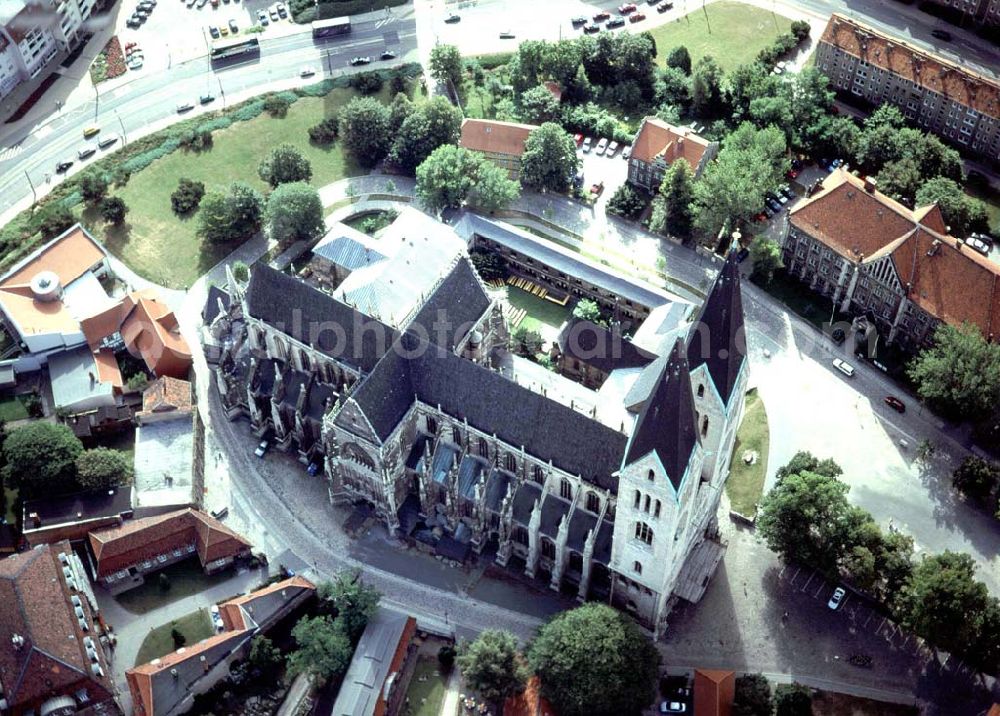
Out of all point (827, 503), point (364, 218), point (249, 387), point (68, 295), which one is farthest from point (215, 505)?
point (827, 503)

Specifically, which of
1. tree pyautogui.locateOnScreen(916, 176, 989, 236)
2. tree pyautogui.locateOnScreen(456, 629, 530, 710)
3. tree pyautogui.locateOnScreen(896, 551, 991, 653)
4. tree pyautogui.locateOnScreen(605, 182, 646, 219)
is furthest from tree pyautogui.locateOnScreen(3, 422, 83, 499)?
tree pyautogui.locateOnScreen(916, 176, 989, 236)

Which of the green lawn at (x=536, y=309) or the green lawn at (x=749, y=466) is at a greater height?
the green lawn at (x=536, y=309)

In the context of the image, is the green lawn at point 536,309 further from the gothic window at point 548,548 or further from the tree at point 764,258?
the gothic window at point 548,548

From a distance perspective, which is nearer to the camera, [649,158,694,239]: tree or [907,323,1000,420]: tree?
[907,323,1000,420]: tree

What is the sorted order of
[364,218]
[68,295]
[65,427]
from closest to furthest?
[65,427] → [68,295] → [364,218]

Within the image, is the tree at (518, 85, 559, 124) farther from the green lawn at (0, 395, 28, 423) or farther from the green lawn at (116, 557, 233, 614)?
the green lawn at (116, 557, 233, 614)

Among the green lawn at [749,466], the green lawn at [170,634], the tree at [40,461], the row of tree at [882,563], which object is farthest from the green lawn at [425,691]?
the tree at [40,461]

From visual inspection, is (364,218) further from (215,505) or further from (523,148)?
(215,505)
